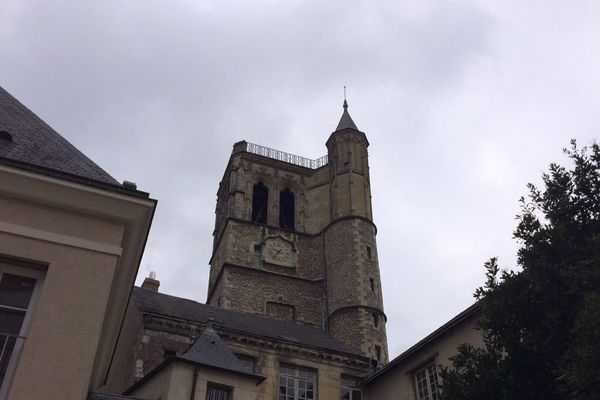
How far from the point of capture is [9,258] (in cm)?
733

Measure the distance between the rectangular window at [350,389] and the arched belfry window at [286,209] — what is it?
19476 millimetres

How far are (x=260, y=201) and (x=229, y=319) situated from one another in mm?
18794

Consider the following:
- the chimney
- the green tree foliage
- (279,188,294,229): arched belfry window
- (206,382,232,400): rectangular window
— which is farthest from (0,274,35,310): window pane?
(279,188,294,229): arched belfry window

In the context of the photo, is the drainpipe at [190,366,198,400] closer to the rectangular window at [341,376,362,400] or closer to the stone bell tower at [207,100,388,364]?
the rectangular window at [341,376,362,400]

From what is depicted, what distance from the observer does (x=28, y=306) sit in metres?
7.16

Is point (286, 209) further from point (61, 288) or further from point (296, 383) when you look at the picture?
point (61, 288)

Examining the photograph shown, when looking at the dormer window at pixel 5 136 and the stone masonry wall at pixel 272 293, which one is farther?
the stone masonry wall at pixel 272 293

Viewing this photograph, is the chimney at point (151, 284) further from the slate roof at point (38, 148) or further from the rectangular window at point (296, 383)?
the slate roof at point (38, 148)

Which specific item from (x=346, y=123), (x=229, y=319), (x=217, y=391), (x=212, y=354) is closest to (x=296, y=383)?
(x=229, y=319)

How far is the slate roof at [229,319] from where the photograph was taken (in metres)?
21.1

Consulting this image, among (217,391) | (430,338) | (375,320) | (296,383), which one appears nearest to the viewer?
(217,391)

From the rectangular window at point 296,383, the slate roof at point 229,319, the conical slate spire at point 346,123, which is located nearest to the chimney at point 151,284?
the slate roof at point 229,319

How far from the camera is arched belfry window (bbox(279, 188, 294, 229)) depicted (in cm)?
4075

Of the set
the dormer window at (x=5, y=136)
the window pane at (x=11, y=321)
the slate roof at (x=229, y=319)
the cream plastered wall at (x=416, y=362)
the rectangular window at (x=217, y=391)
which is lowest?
the window pane at (x=11, y=321)
